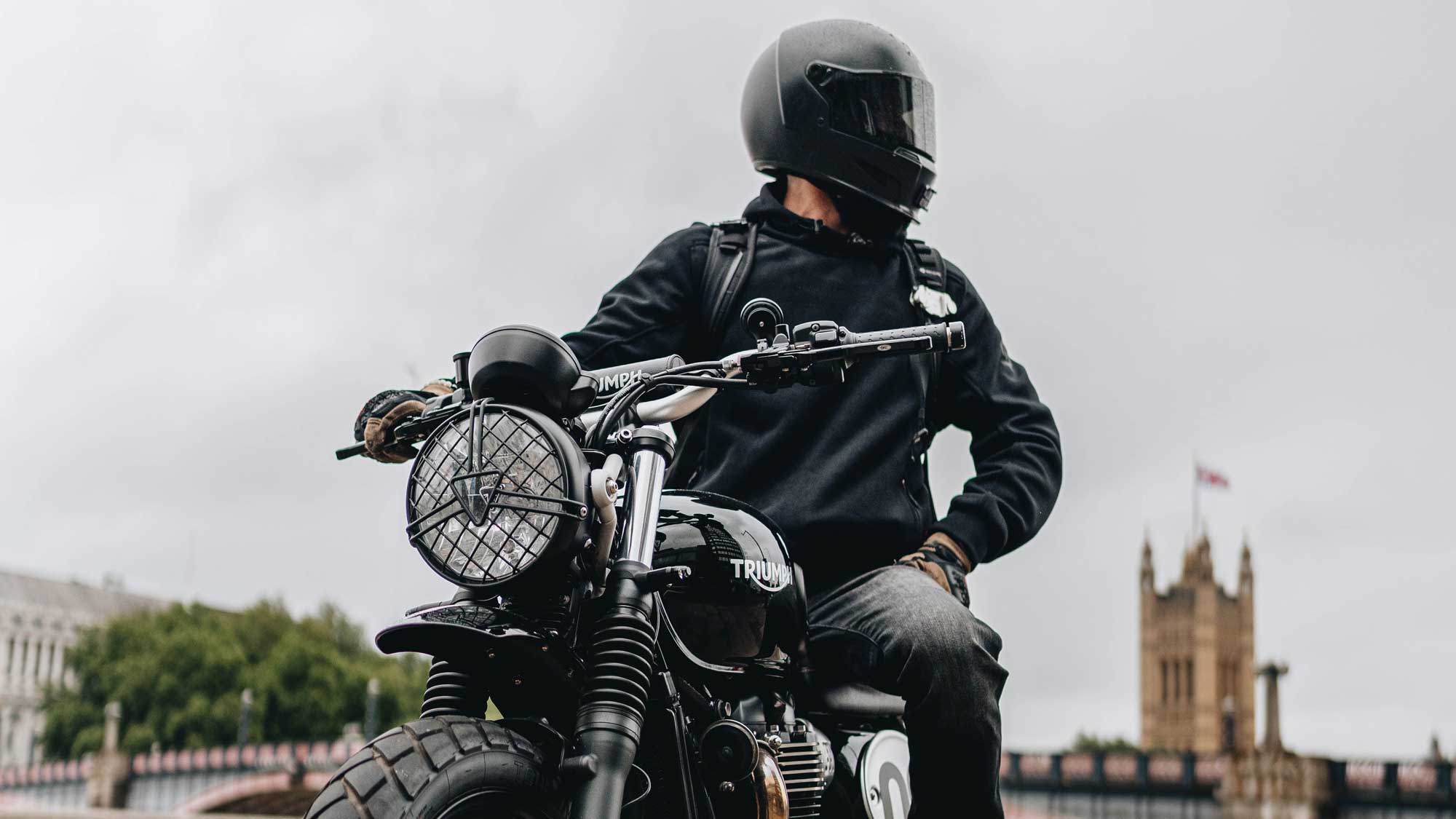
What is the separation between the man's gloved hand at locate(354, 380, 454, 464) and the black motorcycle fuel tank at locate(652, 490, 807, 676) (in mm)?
423

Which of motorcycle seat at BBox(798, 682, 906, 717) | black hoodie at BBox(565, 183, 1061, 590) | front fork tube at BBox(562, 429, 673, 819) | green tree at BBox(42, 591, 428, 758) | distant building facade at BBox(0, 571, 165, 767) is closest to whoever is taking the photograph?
front fork tube at BBox(562, 429, 673, 819)

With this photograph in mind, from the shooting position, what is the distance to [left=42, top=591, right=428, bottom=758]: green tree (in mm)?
76812

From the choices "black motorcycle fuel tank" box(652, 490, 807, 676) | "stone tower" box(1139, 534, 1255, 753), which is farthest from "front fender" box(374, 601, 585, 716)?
"stone tower" box(1139, 534, 1255, 753)

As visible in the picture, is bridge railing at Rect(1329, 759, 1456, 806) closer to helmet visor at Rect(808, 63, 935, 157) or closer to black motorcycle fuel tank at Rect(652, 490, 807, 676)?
helmet visor at Rect(808, 63, 935, 157)

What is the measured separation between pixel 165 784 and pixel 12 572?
52.5 m

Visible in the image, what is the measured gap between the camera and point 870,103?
3.56 m

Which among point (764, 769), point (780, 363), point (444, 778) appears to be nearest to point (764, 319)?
point (780, 363)

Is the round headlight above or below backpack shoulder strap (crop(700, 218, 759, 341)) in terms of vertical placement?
below

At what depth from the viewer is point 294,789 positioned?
59125 mm

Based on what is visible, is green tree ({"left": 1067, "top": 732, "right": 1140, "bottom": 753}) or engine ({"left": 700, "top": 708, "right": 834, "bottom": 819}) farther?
green tree ({"left": 1067, "top": 732, "right": 1140, "bottom": 753})

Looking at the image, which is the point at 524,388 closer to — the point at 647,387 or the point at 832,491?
the point at 647,387

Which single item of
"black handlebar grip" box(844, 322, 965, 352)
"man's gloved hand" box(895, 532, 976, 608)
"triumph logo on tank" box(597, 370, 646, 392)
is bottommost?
"man's gloved hand" box(895, 532, 976, 608)

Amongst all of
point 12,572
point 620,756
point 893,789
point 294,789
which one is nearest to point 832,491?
point 893,789

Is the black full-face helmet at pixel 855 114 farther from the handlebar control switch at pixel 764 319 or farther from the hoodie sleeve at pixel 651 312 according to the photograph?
the handlebar control switch at pixel 764 319
